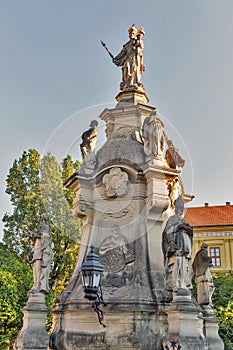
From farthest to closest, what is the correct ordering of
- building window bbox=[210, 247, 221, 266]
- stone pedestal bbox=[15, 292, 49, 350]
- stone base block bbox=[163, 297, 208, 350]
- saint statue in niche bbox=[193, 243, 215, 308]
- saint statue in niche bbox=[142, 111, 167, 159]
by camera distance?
building window bbox=[210, 247, 221, 266], saint statue in niche bbox=[193, 243, 215, 308], saint statue in niche bbox=[142, 111, 167, 159], stone pedestal bbox=[15, 292, 49, 350], stone base block bbox=[163, 297, 208, 350]

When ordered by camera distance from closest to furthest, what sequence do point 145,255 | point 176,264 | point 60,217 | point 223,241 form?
point 176,264 < point 145,255 < point 60,217 < point 223,241

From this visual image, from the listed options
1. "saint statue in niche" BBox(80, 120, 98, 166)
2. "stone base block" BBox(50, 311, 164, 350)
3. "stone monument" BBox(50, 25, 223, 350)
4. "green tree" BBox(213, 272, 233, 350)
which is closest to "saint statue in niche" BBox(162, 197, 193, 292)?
"stone monument" BBox(50, 25, 223, 350)

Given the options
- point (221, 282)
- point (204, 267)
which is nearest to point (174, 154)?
point (204, 267)

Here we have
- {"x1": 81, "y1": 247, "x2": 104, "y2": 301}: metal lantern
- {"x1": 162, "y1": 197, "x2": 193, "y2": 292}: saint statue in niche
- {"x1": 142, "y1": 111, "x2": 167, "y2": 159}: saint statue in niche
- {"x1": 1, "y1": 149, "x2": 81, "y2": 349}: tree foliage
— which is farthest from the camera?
{"x1": 1, "y1": 149, "x2": 81, "y2": 349}: tree foliage

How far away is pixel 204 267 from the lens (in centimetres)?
997

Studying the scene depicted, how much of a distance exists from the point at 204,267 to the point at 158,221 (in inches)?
72.3

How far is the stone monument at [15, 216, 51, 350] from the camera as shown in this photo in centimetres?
866

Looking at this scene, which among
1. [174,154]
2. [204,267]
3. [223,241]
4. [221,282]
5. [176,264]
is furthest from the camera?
[223,241]

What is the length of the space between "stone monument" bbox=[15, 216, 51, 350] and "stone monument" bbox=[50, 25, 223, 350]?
1.13ft

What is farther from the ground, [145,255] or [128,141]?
[128,141]

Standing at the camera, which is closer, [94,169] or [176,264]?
[176,264]

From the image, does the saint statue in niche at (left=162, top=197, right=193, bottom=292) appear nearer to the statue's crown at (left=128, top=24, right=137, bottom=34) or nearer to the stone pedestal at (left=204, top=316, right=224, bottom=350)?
the stone pedestal at (left=204, top=316, right=224, bottom=350)

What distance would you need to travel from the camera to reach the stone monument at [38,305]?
866cm

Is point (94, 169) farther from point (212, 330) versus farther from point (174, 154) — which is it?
point (212, 330)
